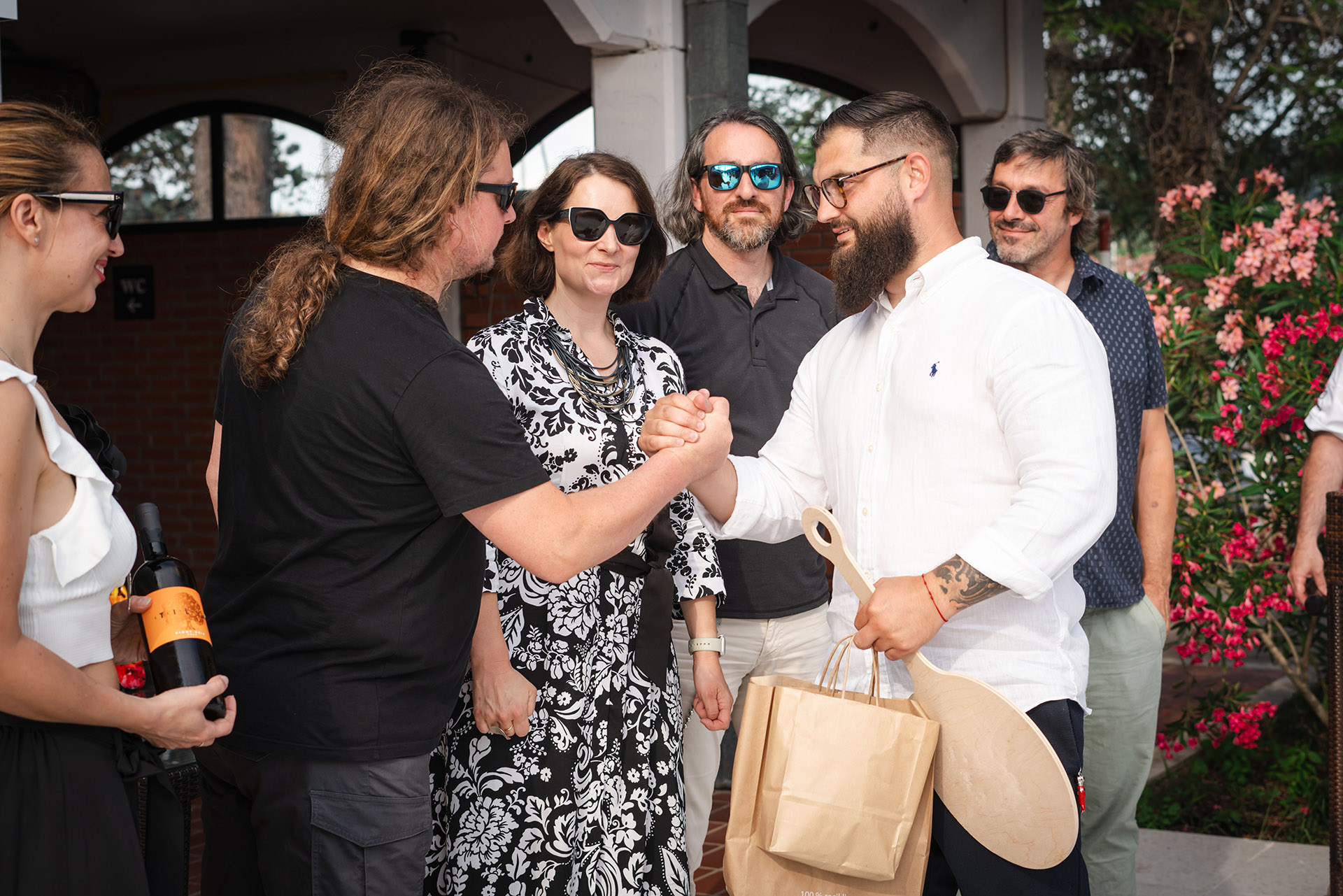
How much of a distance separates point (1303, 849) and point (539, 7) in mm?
6076

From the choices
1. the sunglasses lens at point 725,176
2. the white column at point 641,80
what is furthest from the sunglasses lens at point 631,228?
the white column at point 641,80

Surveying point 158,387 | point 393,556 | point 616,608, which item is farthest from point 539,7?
point 393,556

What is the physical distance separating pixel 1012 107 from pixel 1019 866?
5.95 metres

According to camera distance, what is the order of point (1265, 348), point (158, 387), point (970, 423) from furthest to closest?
point (158, 387) < point (1265, 348) < point (970, 423)

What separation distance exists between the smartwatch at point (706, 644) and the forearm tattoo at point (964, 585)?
1120mm

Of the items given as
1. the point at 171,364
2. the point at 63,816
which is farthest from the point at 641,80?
the point at 171,364

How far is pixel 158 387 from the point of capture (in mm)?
8656

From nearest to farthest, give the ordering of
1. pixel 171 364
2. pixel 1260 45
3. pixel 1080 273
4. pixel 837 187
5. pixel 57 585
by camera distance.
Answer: pixel 57 585
pixel 837 187
pixel 1080 273
pixel 171 364
pixel 1260 45

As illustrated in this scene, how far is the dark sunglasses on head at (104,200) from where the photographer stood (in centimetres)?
179

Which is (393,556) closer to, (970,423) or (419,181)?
(419,181)

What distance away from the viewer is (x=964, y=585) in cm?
206

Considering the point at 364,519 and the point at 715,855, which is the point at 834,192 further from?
the point at 715,855

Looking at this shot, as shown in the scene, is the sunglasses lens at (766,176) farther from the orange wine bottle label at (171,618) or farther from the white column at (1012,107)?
the white column at (1012,107)

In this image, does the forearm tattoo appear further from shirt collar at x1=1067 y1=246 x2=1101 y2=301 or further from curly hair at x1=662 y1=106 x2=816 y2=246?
curly hair at x1=662 y1=106 x2=816 y2=246
